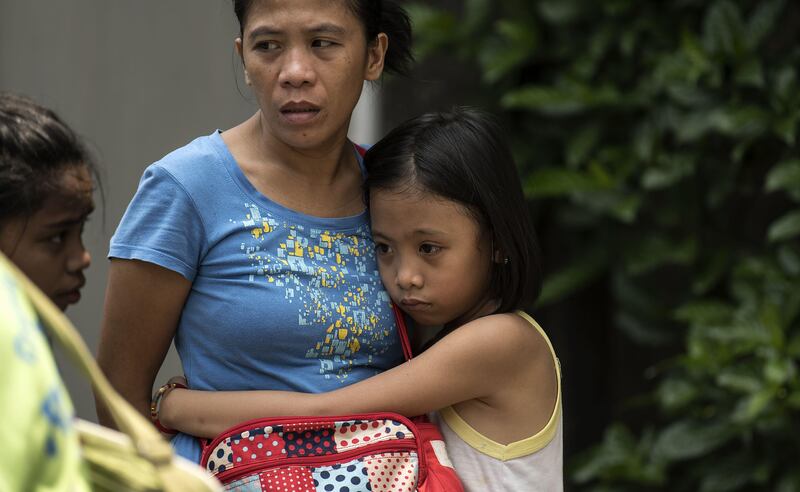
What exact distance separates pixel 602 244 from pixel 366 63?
212cm

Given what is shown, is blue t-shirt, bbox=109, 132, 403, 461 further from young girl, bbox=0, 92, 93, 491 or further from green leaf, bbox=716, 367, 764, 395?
green leaf, bbox=716, 367, 764, 395

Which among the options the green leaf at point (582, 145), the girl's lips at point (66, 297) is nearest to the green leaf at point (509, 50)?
the green leaf at point (582, 145)

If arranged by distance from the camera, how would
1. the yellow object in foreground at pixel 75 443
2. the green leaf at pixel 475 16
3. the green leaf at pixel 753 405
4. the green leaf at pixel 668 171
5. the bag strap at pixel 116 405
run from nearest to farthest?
the yellow object in foreground at pixel 75 443, the bag strap at pixel 116 405, the green leaf at pixel 753 405, the green leaf at pixel 668 171, the green leaf at pixel 475 16

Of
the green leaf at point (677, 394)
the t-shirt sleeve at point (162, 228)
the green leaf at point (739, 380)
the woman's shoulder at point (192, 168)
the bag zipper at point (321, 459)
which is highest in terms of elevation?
the woman's shoulder at point (192, 168)

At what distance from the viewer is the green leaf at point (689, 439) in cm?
384

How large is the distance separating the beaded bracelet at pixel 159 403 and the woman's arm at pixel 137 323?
16 millimetres

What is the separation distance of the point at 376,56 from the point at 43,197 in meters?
0.70

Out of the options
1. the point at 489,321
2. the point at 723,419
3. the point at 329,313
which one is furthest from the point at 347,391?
the point at 723,419

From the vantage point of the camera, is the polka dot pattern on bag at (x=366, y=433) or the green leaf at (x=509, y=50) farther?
the green leaf at (x=509, y=50)

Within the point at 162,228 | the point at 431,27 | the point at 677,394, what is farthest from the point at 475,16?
the point at 162,228

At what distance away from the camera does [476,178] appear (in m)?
2.27

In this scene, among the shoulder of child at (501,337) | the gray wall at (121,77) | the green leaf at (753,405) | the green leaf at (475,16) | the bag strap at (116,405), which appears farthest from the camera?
the gray wall at (121,77)

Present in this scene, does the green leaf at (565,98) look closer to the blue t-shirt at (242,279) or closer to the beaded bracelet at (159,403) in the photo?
the blue t-shirt at (242,279)

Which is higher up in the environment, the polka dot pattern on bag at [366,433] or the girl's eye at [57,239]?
the girl's eye at [57,239]
